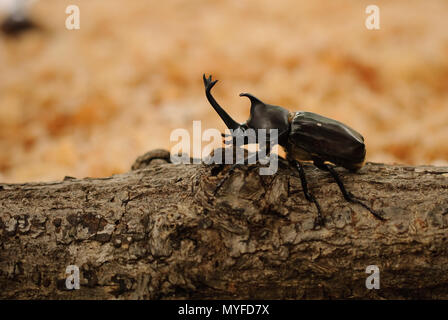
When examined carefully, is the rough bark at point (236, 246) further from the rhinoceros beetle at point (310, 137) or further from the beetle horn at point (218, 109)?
the beetle horn at point (218, 109)

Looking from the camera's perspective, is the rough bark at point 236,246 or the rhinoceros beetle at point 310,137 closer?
the rough bark at point 236,246

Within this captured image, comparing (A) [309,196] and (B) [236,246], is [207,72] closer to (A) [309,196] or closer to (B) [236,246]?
(A) [309,196]

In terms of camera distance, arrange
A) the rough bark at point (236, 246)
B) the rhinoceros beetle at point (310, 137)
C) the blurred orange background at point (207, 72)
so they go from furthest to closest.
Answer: the blurred orange background at point (207, 72) → the rhinoceros beetle at point (310, 137) → the rough bark at point (236, 246)

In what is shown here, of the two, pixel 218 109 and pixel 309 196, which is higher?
pixel 218 109

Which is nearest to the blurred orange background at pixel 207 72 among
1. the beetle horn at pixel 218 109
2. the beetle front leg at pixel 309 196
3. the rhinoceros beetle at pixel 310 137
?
the rhinoceros beetle at pixel 310 137

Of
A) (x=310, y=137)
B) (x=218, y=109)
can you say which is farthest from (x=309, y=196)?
(x=218, y=109)

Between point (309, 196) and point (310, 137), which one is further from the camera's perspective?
point (310, 137)

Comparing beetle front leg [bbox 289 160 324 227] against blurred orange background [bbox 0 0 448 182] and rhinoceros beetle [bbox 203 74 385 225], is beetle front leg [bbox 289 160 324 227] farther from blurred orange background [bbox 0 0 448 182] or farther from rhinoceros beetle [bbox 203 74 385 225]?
blurred orange background [bbox 0 0 448 182]

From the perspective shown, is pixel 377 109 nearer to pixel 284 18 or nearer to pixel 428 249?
pixel 284 18
